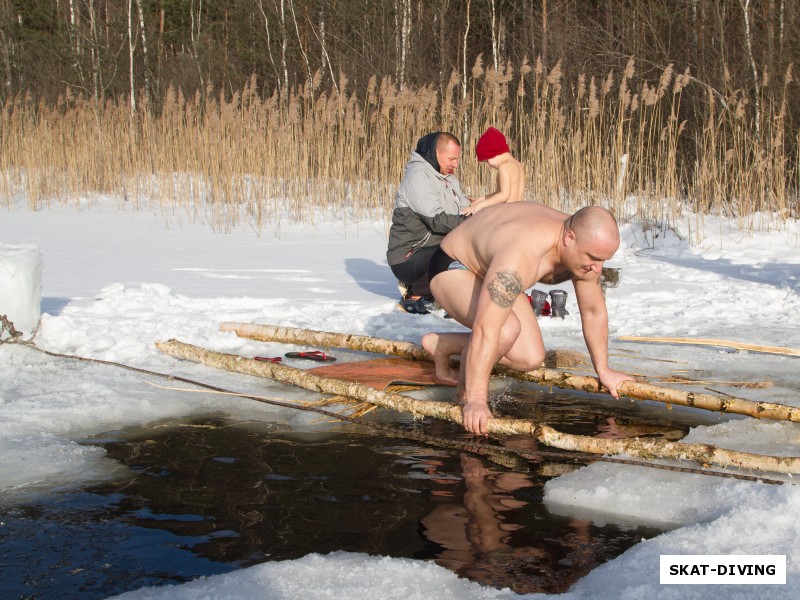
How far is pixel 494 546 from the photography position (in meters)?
2.84

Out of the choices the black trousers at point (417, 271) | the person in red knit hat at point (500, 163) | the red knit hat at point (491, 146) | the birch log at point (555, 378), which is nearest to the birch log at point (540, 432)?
the birch log at point (555, 378)

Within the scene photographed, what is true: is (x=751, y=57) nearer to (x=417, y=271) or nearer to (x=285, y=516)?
(x=417, y=271)

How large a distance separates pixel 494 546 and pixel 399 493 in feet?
1.71

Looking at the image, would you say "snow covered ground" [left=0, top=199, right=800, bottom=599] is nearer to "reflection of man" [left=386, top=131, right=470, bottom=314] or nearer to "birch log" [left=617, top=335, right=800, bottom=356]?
"birch log" [left=617, top=335, right=800, bottom=356]

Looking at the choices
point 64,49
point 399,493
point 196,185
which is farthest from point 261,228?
point 64,49

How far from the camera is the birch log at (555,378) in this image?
12.8 ft

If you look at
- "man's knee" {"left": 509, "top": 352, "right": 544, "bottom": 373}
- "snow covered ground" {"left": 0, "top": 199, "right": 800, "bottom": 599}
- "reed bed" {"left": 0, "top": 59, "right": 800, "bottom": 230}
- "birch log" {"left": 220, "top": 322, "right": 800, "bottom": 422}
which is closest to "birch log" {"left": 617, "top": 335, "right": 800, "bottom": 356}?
"snow covered ground" {"left": 0, "top": 199, "right": 800, "bottom": 599}

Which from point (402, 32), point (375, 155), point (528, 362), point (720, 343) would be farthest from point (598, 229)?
point (402, 32)

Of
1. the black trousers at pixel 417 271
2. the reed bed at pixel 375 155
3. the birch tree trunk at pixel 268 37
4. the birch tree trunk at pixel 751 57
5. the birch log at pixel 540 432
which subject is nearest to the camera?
the birch log at pixel 540 432

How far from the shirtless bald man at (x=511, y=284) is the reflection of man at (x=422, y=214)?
5.85 feet

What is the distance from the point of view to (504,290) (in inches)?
150

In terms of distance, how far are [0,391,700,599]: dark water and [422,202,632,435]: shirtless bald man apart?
0.40 metres

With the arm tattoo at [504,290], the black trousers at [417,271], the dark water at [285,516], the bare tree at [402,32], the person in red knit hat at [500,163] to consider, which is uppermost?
the bare tree at [402,32]

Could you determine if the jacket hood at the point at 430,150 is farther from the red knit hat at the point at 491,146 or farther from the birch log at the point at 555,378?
the birch log at the point at 555,378
